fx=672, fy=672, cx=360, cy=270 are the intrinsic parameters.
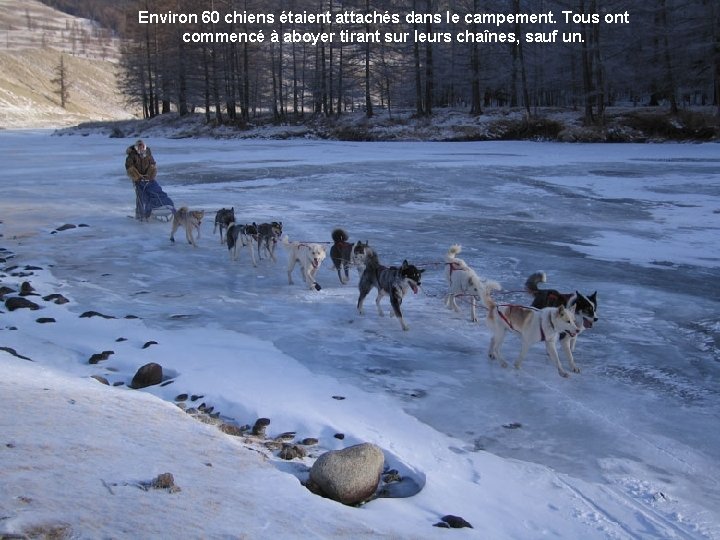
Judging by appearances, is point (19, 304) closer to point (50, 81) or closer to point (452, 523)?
→ point (452, 523)

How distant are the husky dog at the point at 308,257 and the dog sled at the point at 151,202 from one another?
249 inches

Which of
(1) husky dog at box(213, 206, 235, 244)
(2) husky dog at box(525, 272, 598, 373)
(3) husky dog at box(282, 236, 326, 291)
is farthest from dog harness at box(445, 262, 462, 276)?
(1) husky dog at box(213, 206, 235, 244)

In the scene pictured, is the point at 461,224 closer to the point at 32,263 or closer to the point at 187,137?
the point at 32,263

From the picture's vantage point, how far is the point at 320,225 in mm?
14695

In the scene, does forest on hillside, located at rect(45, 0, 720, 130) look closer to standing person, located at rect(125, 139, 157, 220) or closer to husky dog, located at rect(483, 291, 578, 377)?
standing person, located at rect(125, 139, 157, 220)

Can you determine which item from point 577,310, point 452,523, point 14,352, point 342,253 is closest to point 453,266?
point 577,310

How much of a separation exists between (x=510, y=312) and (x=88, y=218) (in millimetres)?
12662

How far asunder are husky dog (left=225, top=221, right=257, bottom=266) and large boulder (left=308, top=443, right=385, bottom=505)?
765cm

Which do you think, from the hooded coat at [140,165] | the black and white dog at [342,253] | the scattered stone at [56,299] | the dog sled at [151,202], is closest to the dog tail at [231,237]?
the black and white dog at [342,253]

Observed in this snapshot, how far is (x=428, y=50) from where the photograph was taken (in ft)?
151

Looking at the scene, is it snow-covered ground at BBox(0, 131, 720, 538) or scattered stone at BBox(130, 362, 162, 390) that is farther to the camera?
scattered stone at BBox(130, 362, 162, 390)

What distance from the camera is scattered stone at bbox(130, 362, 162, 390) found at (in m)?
6.27

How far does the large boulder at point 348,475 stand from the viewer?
4152 millimetres

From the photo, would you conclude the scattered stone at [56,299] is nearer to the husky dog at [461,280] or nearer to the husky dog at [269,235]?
the husky dog at [269,235]
